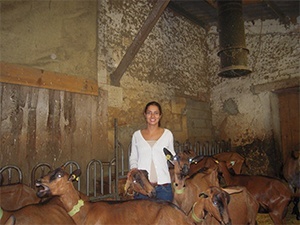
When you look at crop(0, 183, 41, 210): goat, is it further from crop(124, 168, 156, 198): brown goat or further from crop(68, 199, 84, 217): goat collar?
crop(124, 168, 156, 198): brown goat

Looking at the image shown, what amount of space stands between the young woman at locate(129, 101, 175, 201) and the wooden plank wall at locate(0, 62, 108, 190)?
1.94m

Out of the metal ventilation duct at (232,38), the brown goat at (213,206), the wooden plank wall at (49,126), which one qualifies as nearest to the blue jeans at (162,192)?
the brown goat at (213,206)

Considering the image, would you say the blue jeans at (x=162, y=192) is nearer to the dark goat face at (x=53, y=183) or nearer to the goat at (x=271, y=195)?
the dark goat face at (x=53, y=183)

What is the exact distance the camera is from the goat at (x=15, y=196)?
276cm

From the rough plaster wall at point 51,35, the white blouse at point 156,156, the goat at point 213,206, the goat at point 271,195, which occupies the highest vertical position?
the rough plaster wall at point 51,35

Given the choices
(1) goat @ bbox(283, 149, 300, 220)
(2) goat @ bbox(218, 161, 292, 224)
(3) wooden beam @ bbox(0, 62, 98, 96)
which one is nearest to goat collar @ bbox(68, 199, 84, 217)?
(3) wooden beam @ bbox(0, 62, 98, 96)

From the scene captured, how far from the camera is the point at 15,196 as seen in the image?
2.86 m

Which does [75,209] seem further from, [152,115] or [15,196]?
[152,115]

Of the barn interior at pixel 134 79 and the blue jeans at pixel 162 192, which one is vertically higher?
the barn interior at pixel 134 79

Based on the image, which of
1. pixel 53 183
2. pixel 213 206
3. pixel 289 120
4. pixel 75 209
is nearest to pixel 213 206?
pixel 213 206

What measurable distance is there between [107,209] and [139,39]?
3.53 m

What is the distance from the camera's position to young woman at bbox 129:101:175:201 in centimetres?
285

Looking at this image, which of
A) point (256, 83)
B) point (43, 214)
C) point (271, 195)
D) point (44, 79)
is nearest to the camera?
point (43, 214)

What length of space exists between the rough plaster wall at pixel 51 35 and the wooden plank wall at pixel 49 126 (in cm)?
46
